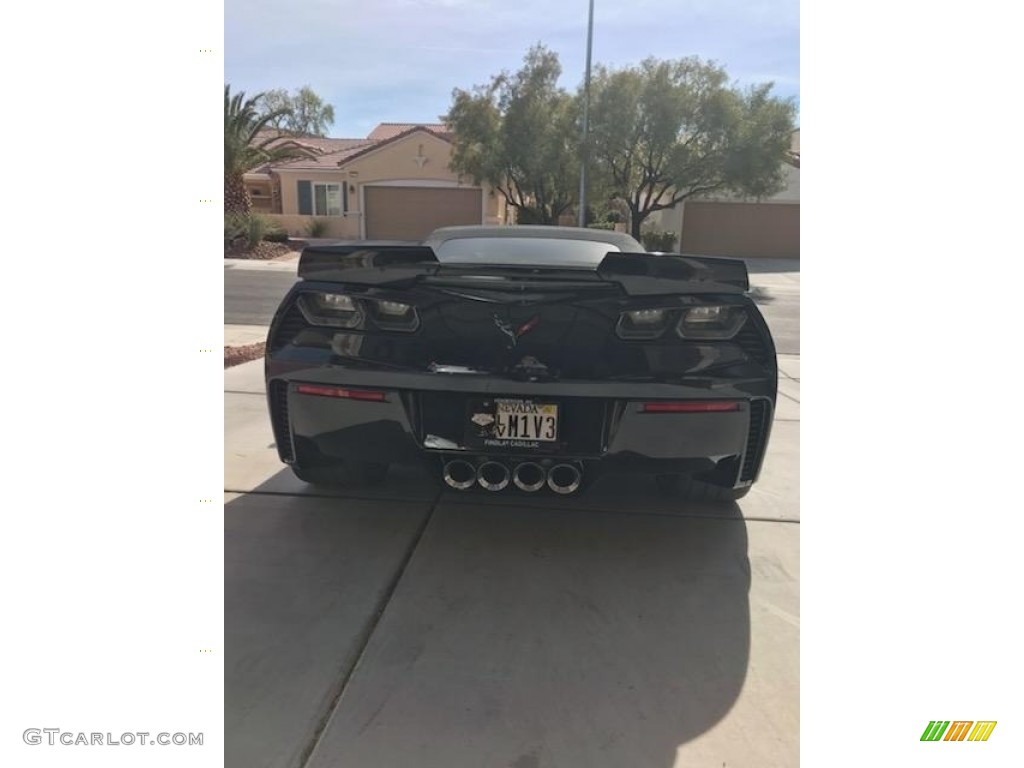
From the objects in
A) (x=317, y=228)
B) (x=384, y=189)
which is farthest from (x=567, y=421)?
(x=317, y=228)

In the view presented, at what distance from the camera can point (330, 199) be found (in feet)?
86.5

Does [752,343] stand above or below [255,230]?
below

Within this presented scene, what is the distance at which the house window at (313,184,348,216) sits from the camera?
1019 inches

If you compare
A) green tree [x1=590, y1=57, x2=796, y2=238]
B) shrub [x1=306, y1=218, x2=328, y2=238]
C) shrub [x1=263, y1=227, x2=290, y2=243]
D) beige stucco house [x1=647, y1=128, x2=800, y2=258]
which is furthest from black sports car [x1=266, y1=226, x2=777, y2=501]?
shrub [x1=306, y1=218, x2=328, y2=238]

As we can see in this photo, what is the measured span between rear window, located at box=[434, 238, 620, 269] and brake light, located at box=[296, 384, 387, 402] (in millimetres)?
742

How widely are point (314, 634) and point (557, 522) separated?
130 centimetres

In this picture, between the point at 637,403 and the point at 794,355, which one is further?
the point at 794,355

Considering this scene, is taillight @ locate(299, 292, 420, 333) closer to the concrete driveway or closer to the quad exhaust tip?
the quad exhaust tip

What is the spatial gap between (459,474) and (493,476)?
0.13 metres

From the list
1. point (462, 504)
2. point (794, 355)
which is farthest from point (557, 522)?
point (794, 355)

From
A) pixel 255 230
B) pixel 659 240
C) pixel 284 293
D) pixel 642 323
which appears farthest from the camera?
pixel 659 240

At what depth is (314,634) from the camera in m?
2.42

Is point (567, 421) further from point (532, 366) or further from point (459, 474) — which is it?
point (459, 474)
